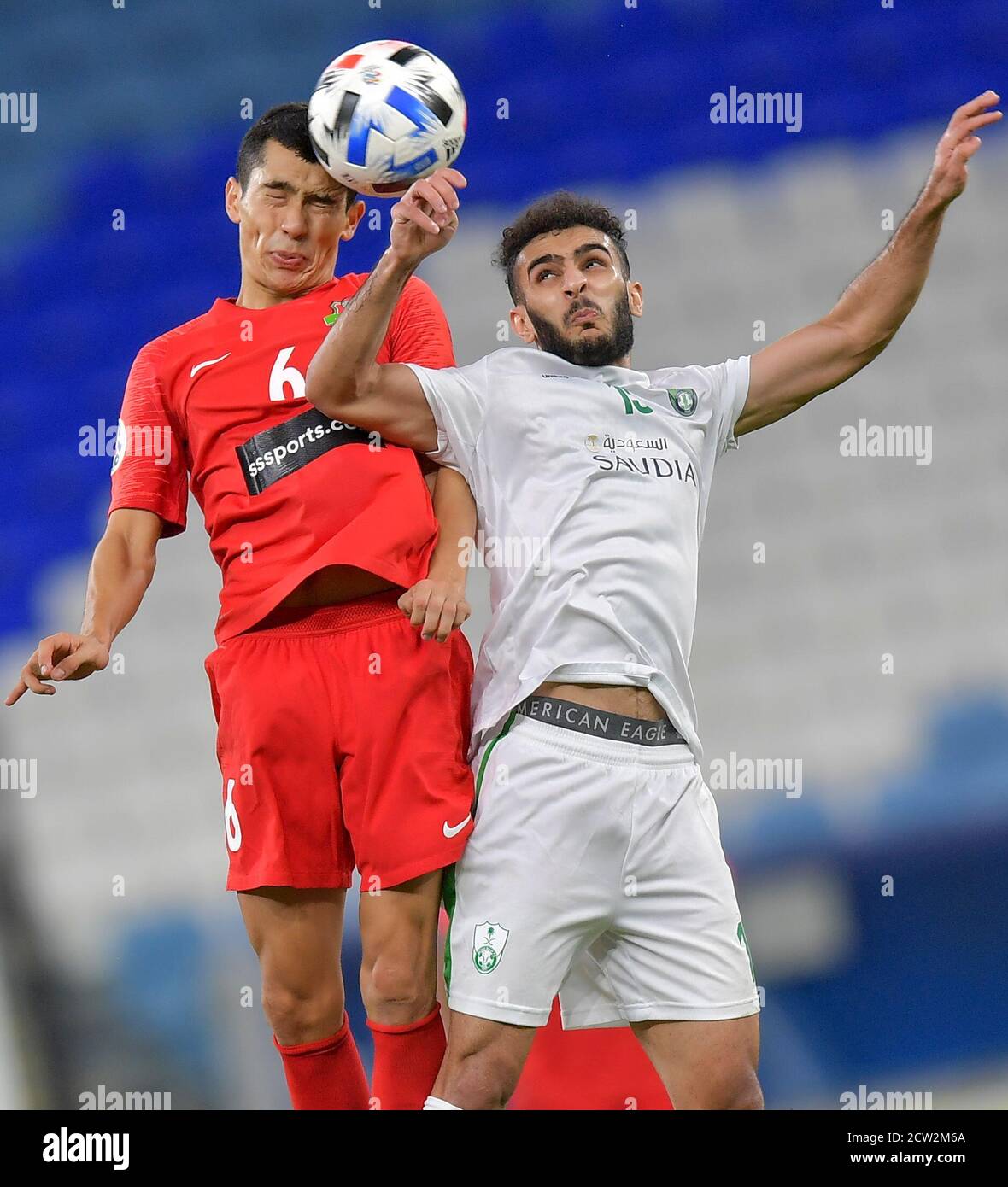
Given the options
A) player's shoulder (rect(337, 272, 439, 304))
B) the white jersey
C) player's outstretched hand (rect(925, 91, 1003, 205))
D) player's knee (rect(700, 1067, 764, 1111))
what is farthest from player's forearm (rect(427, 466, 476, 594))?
player's outstretched hand (rect(925, 91, 1003, 205))

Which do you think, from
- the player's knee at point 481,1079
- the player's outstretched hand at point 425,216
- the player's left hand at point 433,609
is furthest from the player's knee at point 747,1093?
the player's outstretched hand at point 425,216

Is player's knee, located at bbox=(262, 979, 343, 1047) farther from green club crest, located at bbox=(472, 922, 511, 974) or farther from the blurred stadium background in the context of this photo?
the blurred stadium background

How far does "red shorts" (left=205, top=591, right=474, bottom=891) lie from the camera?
2.19 meters

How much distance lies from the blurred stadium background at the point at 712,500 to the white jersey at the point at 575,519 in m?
1.45

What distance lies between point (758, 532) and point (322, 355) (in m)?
1.99

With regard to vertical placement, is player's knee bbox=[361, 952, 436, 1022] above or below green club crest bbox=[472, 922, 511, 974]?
below

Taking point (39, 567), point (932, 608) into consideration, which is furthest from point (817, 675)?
point (39, 567)

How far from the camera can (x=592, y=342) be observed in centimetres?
246

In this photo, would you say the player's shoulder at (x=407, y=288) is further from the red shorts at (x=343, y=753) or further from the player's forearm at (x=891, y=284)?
the player's forearm at (x=891, y=284)

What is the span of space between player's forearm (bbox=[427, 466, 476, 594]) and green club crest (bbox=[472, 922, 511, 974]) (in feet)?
1.75

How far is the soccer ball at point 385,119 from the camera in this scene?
2168mm

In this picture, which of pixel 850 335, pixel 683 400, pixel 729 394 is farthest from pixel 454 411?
pixel 850 335

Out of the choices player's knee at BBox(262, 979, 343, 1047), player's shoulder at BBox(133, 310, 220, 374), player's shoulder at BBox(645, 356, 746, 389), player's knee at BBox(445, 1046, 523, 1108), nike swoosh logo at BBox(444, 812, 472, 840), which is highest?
player's shoulder at BBox(133, 310, 220, 374)

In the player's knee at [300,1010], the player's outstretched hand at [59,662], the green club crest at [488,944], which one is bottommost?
the player's knee at [300,1010]
